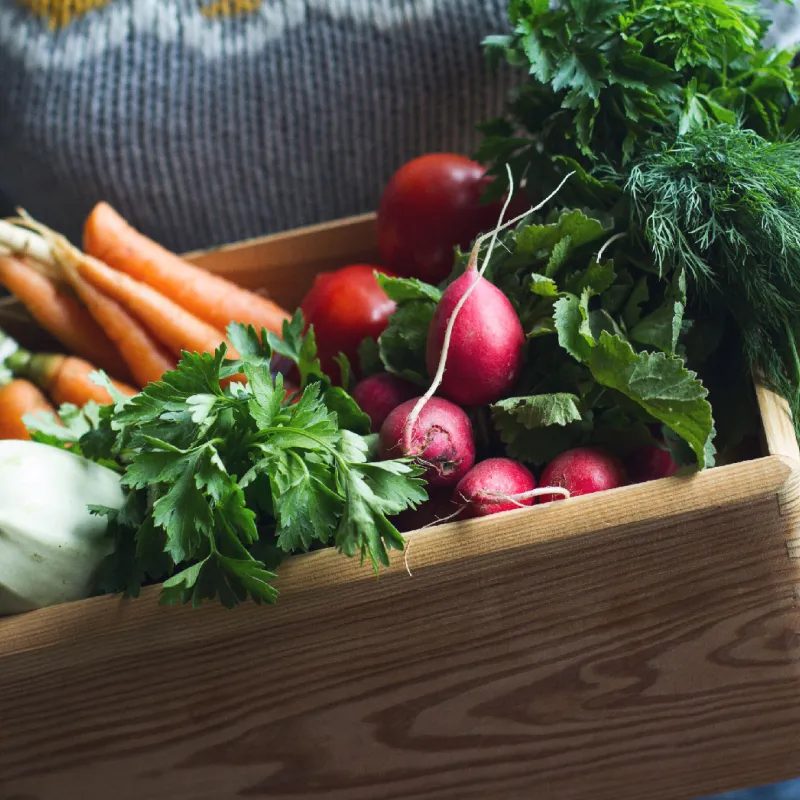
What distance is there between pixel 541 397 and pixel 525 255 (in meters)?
0.14

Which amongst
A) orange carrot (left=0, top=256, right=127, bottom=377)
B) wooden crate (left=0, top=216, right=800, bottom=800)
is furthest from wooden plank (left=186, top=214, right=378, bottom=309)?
wooden crate (left=0, top=216, right=800, bottom=800)

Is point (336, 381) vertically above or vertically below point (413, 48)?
below

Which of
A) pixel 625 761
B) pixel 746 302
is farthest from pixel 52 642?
pixel 746 302

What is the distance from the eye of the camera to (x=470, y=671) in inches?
22.9

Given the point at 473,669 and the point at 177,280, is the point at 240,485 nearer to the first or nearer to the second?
the point at 473,669

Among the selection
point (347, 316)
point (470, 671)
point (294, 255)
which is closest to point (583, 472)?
point (470, 671)

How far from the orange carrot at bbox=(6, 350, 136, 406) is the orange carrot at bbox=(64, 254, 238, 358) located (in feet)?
0.26

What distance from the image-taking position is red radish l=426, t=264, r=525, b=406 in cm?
58

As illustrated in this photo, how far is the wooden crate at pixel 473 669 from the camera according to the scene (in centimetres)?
53

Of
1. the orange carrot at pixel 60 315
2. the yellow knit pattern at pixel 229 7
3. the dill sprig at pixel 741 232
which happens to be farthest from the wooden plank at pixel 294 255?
the dill sprig at pixel 741 232

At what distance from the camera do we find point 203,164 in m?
0.99

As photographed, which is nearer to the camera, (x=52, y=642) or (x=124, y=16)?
(x=52, y=642)

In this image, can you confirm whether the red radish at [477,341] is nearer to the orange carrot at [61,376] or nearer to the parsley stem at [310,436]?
the parsley stem at [310,436]

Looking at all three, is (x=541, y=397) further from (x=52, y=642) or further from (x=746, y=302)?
(x=52, y=642)
